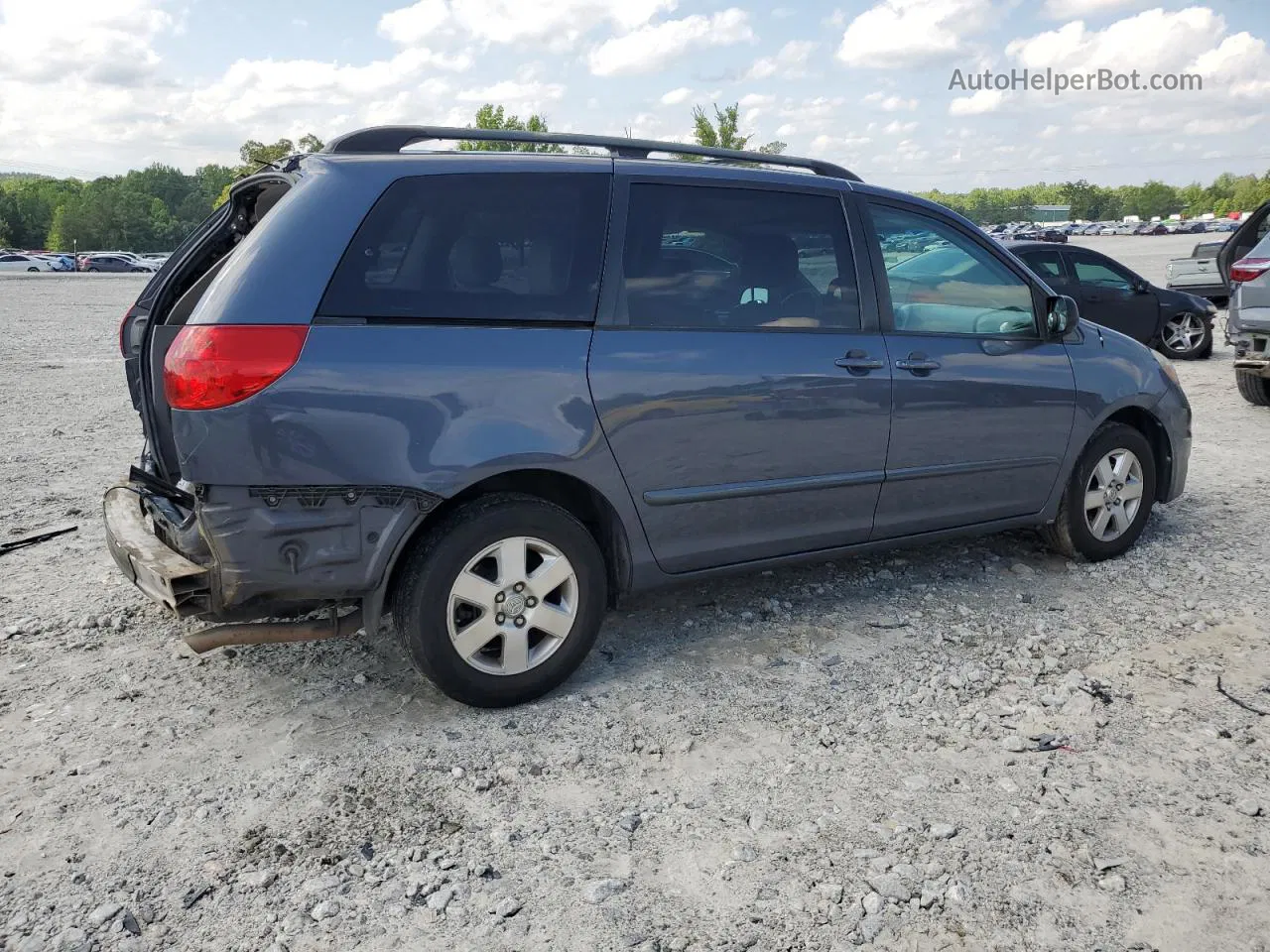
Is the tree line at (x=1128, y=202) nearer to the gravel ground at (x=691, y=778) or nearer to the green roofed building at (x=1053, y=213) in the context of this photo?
the green roofed building at (x=1053, y=213)

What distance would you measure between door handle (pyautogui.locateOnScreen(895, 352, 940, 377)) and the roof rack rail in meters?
0.83

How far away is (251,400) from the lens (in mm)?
3115

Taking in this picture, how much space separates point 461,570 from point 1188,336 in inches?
484

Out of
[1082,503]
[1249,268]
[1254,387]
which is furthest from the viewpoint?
[1254,387]

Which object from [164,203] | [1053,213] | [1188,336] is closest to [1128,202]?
[1053,213]

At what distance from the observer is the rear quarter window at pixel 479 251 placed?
131 inches

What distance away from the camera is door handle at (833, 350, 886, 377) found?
416cm

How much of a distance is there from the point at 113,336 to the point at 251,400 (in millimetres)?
16566

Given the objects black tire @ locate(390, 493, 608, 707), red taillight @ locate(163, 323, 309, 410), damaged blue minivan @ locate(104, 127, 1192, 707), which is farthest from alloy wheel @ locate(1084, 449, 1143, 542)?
red taillight @ locate(163, 323, 309, 410)

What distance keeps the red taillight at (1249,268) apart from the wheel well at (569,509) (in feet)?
24.3

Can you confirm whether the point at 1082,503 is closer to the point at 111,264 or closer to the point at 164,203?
the point at 111,264

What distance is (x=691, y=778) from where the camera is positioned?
323 cm

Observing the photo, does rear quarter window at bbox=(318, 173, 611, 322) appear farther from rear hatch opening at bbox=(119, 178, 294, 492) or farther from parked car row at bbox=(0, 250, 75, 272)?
parked car row at bbox=(0, 250, 75, 272)

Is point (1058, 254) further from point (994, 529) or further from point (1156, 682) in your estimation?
point (1156, 682)
